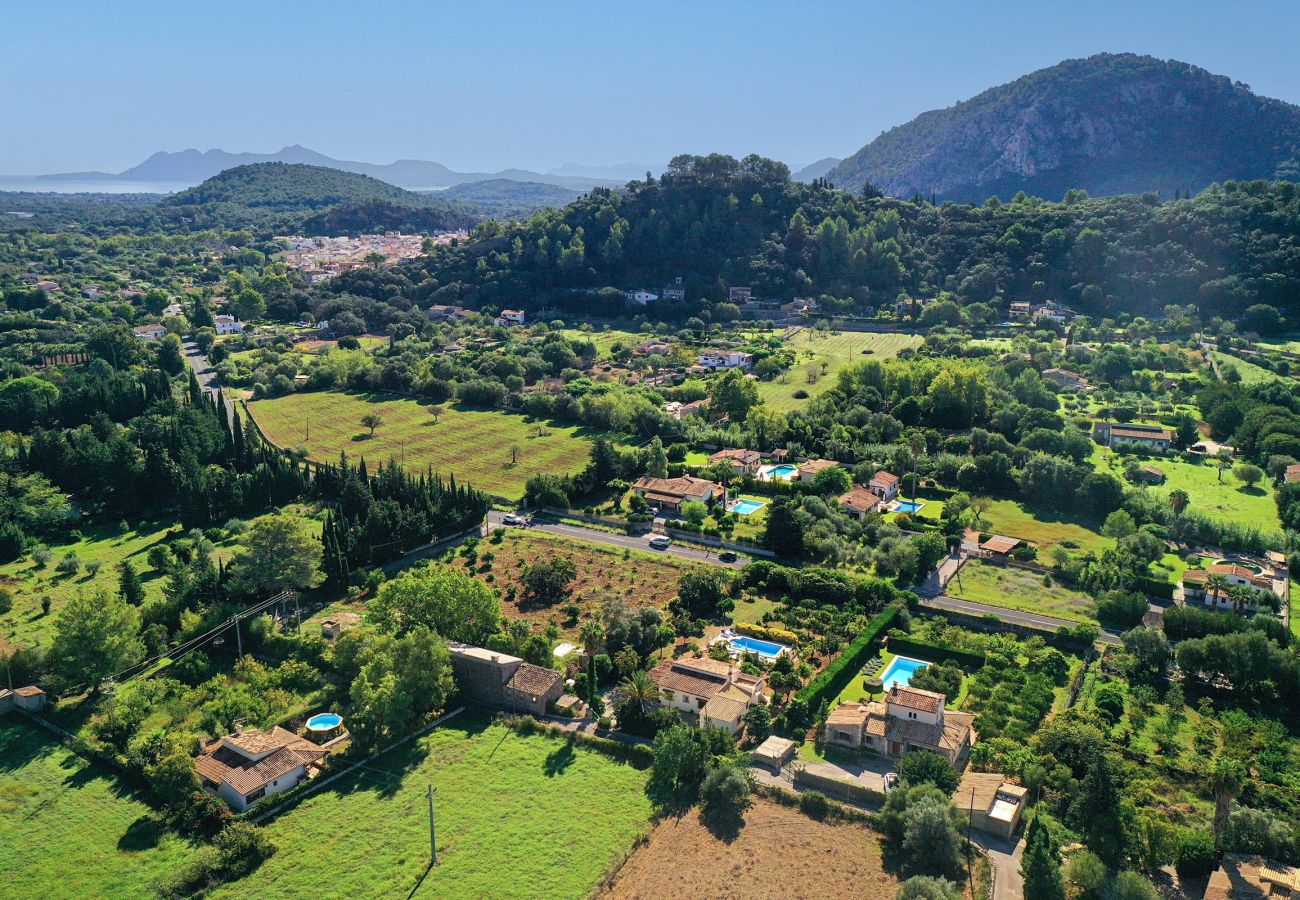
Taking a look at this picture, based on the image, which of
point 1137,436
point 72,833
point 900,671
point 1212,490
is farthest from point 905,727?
point 1137,436

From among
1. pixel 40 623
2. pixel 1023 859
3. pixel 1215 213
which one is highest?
pixel 1215 213

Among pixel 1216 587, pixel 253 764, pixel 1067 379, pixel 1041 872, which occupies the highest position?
pixel 1067 379

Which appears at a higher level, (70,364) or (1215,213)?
(1215,213)

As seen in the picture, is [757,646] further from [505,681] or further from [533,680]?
[505,681]

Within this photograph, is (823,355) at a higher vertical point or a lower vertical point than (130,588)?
→ higher

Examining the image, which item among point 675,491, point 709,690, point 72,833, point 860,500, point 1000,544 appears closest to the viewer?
point 72,833

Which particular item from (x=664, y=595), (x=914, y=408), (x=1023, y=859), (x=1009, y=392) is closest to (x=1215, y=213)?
(x=1009, y=392)

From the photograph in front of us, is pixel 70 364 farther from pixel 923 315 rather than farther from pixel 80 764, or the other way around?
pixel 923 315

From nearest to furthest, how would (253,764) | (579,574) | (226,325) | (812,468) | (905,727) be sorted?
1. (253,764)
2. (905,727)
3. (579,574)
4. (812,468)
5. (226,325)

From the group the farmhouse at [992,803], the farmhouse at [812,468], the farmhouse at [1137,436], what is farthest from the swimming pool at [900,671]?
the farmhouse at [1137,436]
